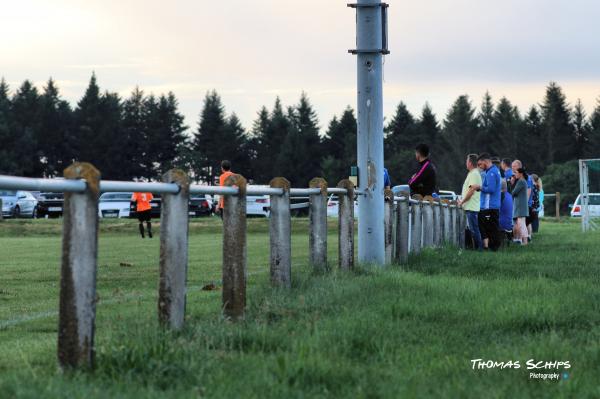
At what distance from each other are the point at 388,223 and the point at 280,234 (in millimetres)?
5514

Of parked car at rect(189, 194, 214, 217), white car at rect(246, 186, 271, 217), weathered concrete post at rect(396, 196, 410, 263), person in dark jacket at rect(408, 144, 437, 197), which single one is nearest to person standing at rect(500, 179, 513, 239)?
person in dark jacket at rect(408, 144, 437, 197)

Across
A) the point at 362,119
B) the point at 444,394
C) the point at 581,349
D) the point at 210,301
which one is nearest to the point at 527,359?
the point at 581,349

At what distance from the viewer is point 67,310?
548 centimetres

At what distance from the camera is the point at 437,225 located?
2089 cm

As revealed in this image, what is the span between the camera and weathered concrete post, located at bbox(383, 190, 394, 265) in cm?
1490

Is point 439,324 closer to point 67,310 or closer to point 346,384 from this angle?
point 346,384

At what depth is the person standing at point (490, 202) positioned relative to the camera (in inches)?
757

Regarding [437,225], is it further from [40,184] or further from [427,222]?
[40,184]

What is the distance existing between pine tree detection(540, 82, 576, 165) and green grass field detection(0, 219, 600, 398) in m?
113

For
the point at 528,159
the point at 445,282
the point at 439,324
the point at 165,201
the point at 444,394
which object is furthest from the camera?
the point at 528,159

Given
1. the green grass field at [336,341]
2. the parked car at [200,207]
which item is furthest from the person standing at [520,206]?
the parked car at [200,207]

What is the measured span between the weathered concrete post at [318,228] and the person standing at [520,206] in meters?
11.5

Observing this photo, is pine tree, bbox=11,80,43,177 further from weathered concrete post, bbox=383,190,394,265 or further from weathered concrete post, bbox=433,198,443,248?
weathered concrete post, bbox=383,190,394,265

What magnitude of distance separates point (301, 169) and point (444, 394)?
12342cm
